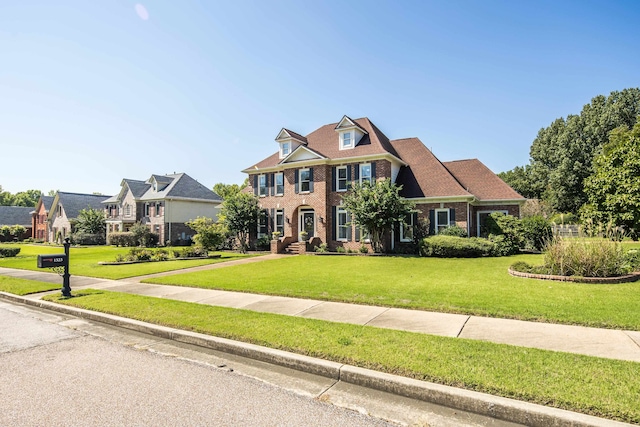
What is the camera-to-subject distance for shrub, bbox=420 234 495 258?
1822 centimetres

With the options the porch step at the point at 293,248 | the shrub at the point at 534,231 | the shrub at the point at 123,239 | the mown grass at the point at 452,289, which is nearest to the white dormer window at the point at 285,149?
the porch step at the point at 293,248

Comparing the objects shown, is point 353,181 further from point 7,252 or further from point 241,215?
point 7,252

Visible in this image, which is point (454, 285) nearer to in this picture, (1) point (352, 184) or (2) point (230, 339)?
(2) point (230, 339)

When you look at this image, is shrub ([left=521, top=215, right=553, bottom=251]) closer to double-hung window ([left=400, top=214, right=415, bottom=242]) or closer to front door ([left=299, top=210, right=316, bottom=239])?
double-hung window ([left=400, top=214, right=415, bottom=242])

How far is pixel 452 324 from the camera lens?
257 inches

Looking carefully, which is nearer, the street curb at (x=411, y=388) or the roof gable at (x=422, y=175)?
the street curb at (x=411, y=388)

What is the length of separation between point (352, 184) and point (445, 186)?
19.6 feet

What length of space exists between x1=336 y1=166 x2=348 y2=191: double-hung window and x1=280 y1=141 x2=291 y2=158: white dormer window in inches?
194

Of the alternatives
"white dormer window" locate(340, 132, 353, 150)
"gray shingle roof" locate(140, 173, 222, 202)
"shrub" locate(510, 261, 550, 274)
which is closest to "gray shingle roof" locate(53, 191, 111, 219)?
"gray shingle roof" locate(140, 173, 222, 202)

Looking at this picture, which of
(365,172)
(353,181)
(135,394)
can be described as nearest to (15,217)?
(353,181)

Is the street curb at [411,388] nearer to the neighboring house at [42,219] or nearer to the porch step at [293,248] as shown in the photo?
the porch step at [293,248]

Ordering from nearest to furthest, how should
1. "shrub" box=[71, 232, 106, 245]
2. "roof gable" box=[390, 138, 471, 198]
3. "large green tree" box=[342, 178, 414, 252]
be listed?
1. "large green tree" box=[342, 178, 414, 252]
2. "roof gable" box=[390, 138, 471, 198]
3. "shrub" box=[71, 232, 106, 245]

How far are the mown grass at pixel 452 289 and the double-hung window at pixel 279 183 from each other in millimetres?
12495

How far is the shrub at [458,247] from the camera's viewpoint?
18219 mm
